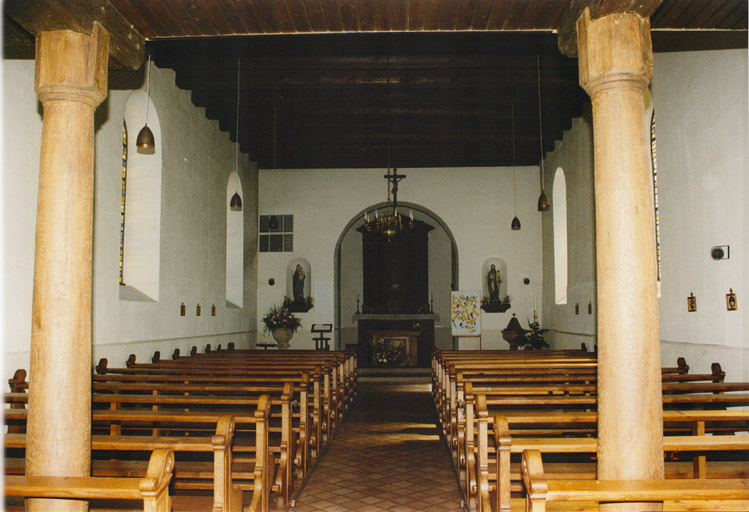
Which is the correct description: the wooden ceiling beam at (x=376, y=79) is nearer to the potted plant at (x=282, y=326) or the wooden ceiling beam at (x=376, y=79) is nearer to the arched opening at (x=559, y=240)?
the arched opening at (x=559, y=240)

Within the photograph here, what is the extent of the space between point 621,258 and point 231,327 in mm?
10471

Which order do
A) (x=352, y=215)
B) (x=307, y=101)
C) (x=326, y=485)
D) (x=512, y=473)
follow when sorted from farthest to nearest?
1. (x=352, y=215)
2. (x=307, y=101)
3. (x=326, y=485)
4. (x=512, y=473)

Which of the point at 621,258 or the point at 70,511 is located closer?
the point at 70,511

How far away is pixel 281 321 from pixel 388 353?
284 centimetres

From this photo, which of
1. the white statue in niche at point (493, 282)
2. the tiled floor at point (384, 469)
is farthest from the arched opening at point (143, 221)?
the white statue in niche at point (493, 282)

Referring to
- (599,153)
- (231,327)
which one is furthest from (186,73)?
(599,153)

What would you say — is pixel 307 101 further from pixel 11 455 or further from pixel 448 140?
pixel 11 455

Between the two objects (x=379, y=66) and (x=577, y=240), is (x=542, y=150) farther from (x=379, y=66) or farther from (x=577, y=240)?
(x=379, y=66)

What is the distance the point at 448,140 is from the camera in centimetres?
1347

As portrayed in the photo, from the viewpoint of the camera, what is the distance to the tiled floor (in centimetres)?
491

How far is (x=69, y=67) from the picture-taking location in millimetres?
4129

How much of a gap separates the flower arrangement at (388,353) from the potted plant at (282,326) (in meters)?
2.07

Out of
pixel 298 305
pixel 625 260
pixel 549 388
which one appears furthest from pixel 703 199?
pixel 298 305

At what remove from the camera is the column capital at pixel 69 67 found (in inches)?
162
